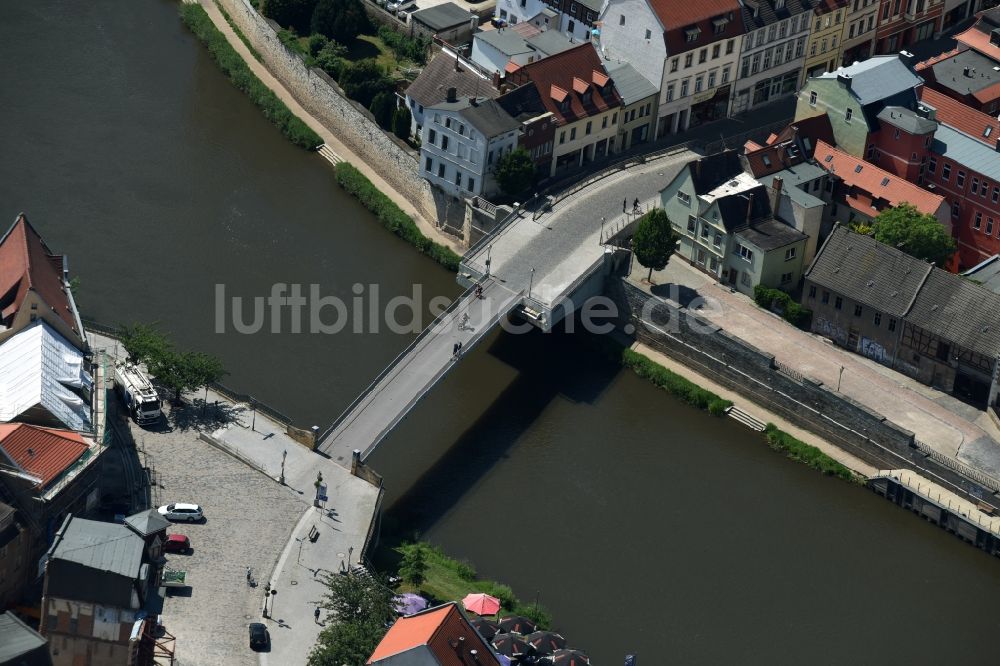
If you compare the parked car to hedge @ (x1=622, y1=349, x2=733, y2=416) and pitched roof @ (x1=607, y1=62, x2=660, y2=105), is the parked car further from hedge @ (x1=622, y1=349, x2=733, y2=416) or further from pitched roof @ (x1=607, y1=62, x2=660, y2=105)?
pitched roof @ (x1=607, y1=62, x2=660, y2=105)

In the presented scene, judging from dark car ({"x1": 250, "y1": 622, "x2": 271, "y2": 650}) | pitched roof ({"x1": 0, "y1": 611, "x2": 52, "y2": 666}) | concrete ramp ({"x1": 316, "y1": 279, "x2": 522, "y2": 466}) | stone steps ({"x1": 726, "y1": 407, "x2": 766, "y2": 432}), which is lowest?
stone steps ({"x1": 726, "y1": 407, "x2": 766, "y2": 432})

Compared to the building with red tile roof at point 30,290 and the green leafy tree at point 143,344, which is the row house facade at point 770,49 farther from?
the building with red tile roof at point 30,290

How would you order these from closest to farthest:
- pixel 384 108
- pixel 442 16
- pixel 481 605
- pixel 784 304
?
1. pixel 481 605
2. pixel 784 304
3. pixel 384 108
4. pixel 442 16

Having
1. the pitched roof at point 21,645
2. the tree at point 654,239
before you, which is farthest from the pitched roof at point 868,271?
the pitched roof at point 21,645

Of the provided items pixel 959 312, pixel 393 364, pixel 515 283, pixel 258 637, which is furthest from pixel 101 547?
pixel 959 312

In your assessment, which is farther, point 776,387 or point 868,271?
point 868,271

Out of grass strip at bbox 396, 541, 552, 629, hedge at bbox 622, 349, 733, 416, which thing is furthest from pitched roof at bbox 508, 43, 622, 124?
grass strip at bbox 396, 541, 552, 629

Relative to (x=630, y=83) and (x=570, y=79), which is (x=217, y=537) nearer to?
(x=570, y=79)
